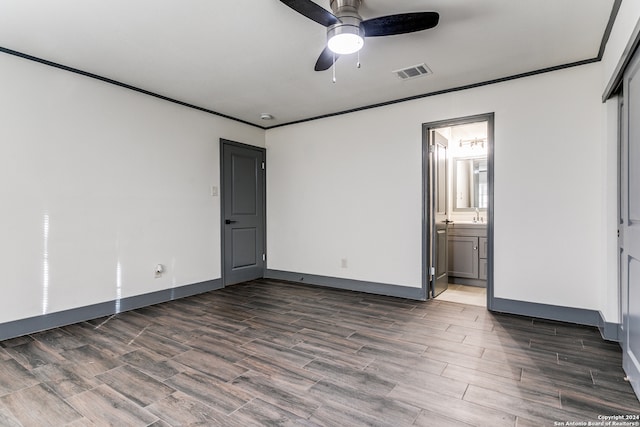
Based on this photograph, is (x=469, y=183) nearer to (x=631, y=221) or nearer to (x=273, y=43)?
(x=631, y=221)

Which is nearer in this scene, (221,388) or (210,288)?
(221,388)

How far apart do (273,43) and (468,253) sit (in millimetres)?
3901

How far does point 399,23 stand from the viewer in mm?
2199

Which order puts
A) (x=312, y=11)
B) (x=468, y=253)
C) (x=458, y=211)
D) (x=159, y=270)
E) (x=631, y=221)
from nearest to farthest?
(x=312, y=11) < (x=631, y=221) < (x=159, y=270) < (x=468, y=253) < (x=458, y=211)

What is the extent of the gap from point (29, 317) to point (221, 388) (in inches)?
87.7

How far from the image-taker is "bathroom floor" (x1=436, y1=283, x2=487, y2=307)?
4.05 metres

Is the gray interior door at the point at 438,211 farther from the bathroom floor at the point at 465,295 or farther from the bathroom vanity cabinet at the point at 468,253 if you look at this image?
the bathroom vanity cabinet at the point at 468,253

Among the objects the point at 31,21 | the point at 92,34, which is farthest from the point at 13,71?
the point at 92,34

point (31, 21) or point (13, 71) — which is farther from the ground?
point (31, 21)

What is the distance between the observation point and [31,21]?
2.49 m

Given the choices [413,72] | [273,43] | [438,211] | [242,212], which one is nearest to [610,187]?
[438,211]

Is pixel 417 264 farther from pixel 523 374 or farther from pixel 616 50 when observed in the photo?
pixel 616 50

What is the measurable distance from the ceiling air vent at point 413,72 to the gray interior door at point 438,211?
89 cm

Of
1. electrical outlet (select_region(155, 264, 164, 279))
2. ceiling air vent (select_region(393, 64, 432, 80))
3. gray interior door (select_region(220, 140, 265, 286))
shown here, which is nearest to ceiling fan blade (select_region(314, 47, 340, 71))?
ceiling air vent (select_region(393, 64, 432, 80))
